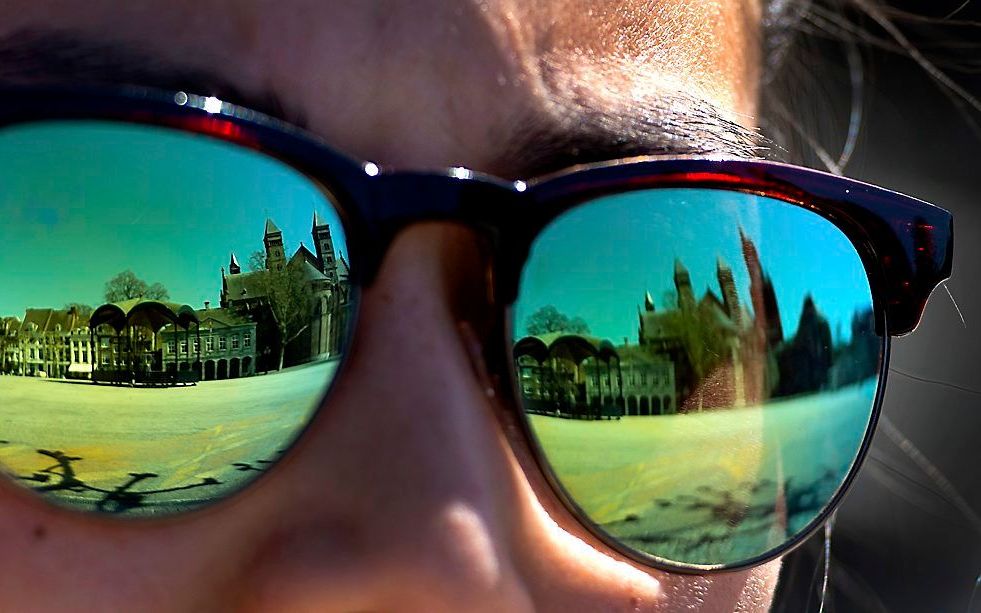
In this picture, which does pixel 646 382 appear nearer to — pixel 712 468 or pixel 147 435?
pixel 712 468

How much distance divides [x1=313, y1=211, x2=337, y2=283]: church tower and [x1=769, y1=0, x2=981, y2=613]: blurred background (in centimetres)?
109

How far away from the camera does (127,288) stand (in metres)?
0.73

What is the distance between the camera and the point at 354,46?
2.76 ft

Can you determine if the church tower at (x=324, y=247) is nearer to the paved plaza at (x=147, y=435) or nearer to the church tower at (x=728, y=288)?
the paved plaza at (x=147, y=435)

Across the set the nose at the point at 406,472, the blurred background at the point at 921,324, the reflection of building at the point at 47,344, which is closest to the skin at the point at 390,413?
the nose at the point at 406,472

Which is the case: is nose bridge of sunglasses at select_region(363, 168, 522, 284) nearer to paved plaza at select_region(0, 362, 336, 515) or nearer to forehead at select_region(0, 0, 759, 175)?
forehead at select_region(0, 0, 759, 175)

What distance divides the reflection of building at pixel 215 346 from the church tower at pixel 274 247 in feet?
0.17

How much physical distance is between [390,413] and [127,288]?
25 cm

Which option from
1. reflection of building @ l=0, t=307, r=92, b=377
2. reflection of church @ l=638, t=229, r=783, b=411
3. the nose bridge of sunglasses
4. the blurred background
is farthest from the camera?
the blurred background

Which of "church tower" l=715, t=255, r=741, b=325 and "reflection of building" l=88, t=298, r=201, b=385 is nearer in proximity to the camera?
"reflection of building" l=88, t=298, r=201, b=385

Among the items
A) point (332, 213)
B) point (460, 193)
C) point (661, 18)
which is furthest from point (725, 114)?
point (332, 213)

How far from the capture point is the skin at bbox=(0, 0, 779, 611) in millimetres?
767

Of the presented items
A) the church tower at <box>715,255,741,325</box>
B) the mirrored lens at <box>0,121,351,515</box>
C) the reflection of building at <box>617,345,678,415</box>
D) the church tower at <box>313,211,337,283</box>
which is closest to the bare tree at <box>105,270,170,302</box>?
the mirrored lens at <box>0,121,351,515</box>

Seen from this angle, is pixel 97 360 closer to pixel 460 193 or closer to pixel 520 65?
pixel 460 193
